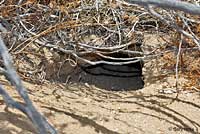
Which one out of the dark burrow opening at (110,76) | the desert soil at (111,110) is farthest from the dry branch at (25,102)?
the dark burrow opening at (110,76)

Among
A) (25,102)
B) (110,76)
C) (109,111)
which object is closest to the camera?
(25,102)

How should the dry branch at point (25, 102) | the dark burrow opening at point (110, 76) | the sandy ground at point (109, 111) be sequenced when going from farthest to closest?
the dark burrow opening at point (110, 76) → the sandy ground at point (109, 111) → the dry branch at point (25, 102)

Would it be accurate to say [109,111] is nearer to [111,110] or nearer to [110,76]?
[111,110]

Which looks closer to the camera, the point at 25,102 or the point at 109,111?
the point at 25,102

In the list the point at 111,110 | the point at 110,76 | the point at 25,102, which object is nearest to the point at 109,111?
the point at 111,110

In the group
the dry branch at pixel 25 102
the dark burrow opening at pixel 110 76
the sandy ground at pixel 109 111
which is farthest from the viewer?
the dark burrow opening at pixel 110 76

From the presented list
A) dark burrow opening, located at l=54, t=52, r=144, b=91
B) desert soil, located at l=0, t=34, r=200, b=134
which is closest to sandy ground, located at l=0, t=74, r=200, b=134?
desert soil, located at l=0, t=34, r=200, b=134

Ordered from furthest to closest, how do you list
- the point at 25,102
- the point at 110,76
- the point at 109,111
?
the point at 110,76
the point at 109,111
the point at 25,102

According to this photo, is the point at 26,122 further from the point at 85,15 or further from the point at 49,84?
the point at 85,15

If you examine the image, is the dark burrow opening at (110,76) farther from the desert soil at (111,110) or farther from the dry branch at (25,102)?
the dry branch at (25,102)

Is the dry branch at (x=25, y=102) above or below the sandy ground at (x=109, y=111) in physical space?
above

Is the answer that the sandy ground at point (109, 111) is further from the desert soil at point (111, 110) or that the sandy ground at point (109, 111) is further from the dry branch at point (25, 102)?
the dry branch at point (25, 102)

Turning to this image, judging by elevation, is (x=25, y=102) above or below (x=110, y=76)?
above

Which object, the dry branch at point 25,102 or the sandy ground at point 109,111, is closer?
the dry branch at point 25,102
